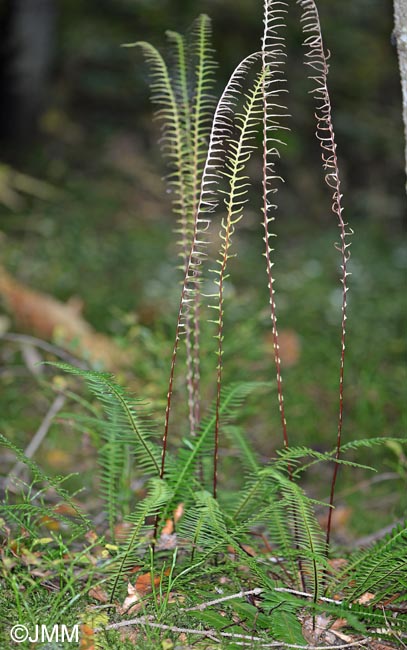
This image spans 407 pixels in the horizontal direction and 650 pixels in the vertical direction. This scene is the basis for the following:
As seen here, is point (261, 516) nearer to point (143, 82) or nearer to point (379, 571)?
point (379, 571)

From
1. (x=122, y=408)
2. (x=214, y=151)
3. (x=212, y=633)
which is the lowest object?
(x=212, y=633)

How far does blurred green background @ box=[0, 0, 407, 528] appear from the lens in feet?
11.4

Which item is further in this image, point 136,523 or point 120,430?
point 120,430

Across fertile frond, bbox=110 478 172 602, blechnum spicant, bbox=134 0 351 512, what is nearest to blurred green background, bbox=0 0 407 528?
blechnum spicant, bbox=134 0 351 512

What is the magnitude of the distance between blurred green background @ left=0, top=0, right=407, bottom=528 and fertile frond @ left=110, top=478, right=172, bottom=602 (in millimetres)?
1235

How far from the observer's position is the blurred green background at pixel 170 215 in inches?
136

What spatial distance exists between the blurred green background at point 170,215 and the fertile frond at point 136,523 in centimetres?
123

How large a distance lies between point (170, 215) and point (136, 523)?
4812 mm

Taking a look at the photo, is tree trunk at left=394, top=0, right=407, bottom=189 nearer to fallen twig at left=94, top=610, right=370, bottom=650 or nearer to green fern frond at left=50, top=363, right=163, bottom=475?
green fern frond at left=50, top=363, right=163, bottom=475

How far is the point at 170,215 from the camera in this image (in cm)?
629

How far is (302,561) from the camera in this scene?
6.15 feet

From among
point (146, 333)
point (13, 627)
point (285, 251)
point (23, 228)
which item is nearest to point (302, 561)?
point (13, 627)

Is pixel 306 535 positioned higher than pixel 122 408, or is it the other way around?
pixel 122 408

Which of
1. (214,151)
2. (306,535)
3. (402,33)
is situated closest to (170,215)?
(402,33)
